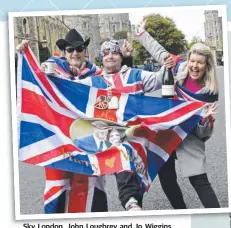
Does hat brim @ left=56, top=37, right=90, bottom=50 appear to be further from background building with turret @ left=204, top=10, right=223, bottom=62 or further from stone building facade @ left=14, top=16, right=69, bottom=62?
background building with turret @ left=204, top=10, right=223, bottom=62

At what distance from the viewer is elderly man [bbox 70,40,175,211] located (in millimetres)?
3914

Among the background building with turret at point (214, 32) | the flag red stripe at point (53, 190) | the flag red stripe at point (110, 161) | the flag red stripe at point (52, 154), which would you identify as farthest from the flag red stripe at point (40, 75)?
the background building with turret at point (214, 32)

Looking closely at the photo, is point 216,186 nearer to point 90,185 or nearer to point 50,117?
point 90,185

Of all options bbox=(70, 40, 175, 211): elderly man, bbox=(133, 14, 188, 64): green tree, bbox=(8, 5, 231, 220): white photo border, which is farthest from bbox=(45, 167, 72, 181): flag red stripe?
bbox=(133, 14, 188, 64): green tree

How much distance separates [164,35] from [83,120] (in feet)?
2.21

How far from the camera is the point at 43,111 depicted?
3.93 m

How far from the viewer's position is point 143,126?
A: 395 centimetres

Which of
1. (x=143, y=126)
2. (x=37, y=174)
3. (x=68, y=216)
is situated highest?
(x=143, y=126)

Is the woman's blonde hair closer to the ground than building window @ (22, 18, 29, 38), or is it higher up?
closer to the ground

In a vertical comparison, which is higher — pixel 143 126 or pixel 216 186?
pixel 143 126

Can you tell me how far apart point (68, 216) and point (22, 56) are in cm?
96

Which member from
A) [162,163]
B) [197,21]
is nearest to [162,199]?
[162,163]

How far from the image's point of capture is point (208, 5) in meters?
3.89

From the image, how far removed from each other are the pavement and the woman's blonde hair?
0.09 metres
